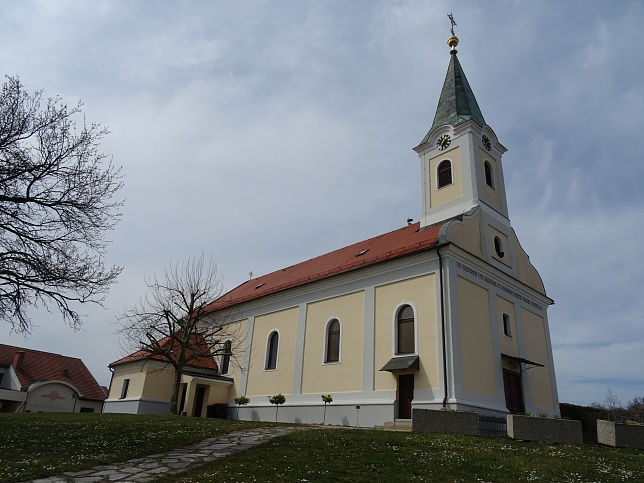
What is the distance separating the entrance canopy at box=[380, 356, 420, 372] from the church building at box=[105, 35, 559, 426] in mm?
48

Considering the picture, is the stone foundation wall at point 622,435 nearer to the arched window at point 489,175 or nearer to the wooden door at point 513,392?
the wooden door at point 513,392

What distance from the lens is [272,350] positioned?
89.8 feet

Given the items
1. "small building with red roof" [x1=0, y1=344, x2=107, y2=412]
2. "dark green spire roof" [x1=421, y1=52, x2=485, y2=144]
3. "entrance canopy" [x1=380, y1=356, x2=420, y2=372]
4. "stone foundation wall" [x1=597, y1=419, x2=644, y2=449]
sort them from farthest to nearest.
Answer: "small building with red roof" [x1=0, y1=344, x2=107, y2=412] < "dark green spire roof" [x1=421, y1=52, x2=485, y2=144] < "entrance canopy" [x1=380, y1=356, x2=420, y2=372] < "stone foundation wall" [x1=597, y1=419, x2=644, y2=449]

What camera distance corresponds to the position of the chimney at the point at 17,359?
4175 cm

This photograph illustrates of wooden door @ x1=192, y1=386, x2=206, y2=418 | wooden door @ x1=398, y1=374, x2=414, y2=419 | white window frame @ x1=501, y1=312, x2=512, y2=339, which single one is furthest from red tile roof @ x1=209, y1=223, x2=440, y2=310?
wooden door @ x1=192, y1=386, x2=206, y2=418

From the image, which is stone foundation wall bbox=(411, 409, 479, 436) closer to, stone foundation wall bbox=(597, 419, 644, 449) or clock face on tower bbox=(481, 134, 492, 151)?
stone foundation wall bbox=(597, 419, 644, 449)

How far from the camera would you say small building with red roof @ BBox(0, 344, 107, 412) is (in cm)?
3931

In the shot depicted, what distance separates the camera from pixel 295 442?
11586mm

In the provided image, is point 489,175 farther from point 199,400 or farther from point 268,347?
point 199,400

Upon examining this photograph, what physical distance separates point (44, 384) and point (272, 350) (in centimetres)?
2482

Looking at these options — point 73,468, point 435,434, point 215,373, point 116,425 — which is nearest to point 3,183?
point 73,468

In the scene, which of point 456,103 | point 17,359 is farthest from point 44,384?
point 456,103

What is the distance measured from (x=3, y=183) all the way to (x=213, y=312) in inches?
829

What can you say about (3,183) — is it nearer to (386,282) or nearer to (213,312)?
(386,282)
